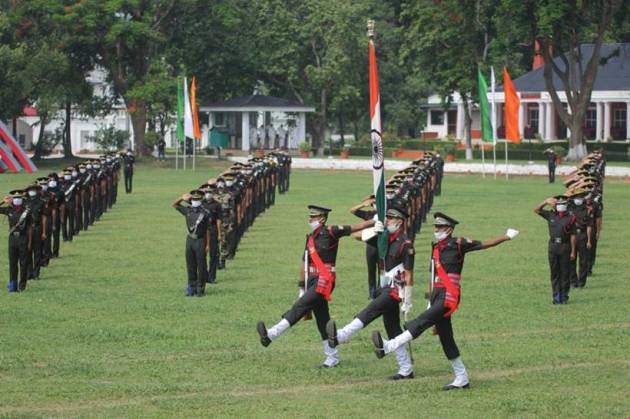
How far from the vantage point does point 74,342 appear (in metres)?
18.5

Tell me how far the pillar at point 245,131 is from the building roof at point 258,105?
606mm

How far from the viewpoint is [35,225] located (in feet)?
80.4

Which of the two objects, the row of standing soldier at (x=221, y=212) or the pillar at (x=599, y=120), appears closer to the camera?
the row of standing soldier at (x=221, y=212)

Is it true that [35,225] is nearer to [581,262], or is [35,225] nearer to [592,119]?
[581,262]

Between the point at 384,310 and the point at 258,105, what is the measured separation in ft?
216

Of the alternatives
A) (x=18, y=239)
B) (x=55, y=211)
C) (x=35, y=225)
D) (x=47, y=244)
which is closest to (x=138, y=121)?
(x=55, y=211)

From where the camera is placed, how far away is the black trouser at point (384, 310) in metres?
15.4

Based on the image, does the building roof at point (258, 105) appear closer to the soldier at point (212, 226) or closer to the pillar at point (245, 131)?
the pillar at point (245, 131)

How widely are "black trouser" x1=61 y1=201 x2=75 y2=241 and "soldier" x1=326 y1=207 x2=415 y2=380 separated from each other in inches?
727

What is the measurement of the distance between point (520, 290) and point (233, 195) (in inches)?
327

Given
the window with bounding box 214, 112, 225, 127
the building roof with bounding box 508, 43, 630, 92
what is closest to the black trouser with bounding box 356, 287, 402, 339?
the window with bounding box 214, 112, 225, 127

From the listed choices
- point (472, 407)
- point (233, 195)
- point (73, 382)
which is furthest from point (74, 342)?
point (233, 195)

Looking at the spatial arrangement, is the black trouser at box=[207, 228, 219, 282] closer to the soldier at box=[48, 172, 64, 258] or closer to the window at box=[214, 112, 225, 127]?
the soldier at box=[48, 172, 64, 258]

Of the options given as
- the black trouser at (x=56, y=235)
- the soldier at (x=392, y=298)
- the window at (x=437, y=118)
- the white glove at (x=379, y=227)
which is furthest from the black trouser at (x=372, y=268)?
the window at (x=437, y=118)
